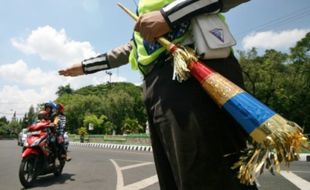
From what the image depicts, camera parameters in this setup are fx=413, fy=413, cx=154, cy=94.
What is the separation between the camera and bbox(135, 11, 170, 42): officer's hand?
176 cm

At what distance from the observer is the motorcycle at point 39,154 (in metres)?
7.44

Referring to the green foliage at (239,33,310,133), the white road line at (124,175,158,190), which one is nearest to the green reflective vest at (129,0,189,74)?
the white road line at (124,175,158,190)

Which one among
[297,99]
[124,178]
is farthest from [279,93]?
[124,178]

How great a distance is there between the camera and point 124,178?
785 centimetres

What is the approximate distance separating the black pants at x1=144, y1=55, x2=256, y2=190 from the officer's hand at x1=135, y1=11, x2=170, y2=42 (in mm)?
157

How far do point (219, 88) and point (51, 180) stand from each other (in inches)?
286

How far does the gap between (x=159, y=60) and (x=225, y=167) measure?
57 centimetres

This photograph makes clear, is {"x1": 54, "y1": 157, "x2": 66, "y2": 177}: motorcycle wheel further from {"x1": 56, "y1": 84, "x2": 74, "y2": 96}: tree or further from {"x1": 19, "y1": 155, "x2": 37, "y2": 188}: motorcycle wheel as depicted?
{"x1": 56, "y1": 84, "x2": 74, "y2": 96}: tree

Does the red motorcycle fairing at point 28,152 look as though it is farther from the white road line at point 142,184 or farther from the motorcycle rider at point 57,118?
the white road line at point 142,184

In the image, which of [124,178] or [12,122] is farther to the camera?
[12,122]

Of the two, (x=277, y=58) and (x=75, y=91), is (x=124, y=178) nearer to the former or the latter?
(x=277, y=58)

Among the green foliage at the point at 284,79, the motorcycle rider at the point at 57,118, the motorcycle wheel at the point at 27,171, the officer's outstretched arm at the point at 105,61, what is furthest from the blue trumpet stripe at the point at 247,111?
the green foliage at the point at 284,79

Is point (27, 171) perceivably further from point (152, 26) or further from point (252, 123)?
point (252, 123)

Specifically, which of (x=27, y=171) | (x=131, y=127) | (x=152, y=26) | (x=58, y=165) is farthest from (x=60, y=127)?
(x=131, y=127)
